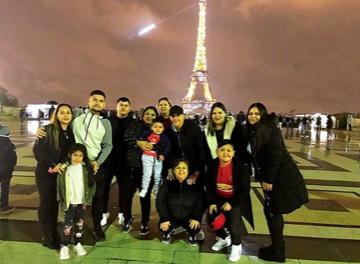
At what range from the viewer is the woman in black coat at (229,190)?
4.03 meters

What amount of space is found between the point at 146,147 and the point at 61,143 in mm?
956

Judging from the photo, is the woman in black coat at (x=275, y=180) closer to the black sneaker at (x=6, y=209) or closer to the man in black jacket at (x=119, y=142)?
the man in black jacket at (x=119, y=142)

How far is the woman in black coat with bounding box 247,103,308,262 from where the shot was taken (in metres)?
3.77

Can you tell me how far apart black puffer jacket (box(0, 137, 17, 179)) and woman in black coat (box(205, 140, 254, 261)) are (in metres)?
3.03

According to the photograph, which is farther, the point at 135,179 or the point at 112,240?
the point at 135,179

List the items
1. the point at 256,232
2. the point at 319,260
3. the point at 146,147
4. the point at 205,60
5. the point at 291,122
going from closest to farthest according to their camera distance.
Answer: the point at 319,260
the point at 146,147
the point at 256,232
the point at 291,122
the point at 205,60

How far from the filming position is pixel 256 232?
466cm

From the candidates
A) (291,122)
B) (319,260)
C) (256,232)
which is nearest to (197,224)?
(256,232)

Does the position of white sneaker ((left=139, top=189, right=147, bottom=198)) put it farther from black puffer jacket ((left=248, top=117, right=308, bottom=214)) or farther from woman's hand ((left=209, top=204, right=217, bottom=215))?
black puffer jacket ((left=248, top=117, right=308, bottom=214))

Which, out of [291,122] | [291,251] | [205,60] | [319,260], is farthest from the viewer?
[205,60]

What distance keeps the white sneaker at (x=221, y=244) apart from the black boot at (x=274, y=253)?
385 mm

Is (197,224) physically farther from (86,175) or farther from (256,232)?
(86,175)

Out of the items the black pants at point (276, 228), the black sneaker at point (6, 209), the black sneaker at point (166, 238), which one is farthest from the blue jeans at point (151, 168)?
the black sneaker at point (6, 209)

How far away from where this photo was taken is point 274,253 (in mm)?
3832
